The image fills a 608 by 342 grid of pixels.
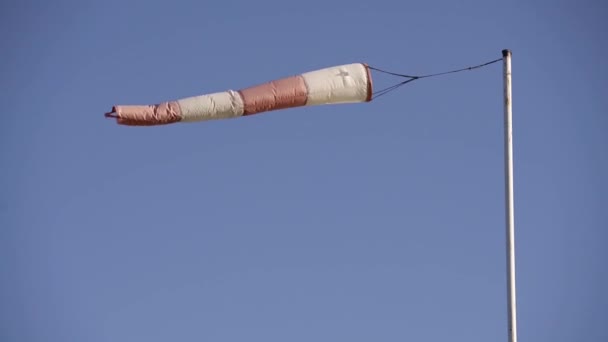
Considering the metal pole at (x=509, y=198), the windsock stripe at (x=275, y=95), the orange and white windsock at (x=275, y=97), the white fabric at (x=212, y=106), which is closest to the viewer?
the metal pole at (x=509, y=198)

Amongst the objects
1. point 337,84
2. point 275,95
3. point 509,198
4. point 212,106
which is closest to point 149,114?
point 212,106

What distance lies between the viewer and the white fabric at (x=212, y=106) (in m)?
17.9

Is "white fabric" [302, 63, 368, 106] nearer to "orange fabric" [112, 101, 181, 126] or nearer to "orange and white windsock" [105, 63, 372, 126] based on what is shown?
"orange and white windsock" [105, 63, 372, 126]

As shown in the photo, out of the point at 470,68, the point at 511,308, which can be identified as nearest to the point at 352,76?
the point at 470,68

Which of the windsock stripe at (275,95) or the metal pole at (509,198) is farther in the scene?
the windsock stripe at (275,95)

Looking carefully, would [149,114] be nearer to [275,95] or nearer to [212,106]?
[212,106]

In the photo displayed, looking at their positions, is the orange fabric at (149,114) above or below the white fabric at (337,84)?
below

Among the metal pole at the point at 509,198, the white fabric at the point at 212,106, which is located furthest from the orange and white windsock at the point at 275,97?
the metal pole at the point at 509,198

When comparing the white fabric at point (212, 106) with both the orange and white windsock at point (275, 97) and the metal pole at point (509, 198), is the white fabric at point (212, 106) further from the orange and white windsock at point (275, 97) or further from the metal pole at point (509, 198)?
the metal pole at point (509, 198)

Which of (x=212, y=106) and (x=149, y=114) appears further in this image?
(x=212, y=106)

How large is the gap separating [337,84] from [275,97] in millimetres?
1200

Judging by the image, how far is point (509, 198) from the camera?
56.4 feet

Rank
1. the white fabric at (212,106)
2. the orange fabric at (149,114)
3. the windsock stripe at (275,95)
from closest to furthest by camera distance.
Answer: the orange fabric at (149,114)
the white fabric at (212,106)
the windsock stripe at (275,95)

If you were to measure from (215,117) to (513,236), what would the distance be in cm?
557
